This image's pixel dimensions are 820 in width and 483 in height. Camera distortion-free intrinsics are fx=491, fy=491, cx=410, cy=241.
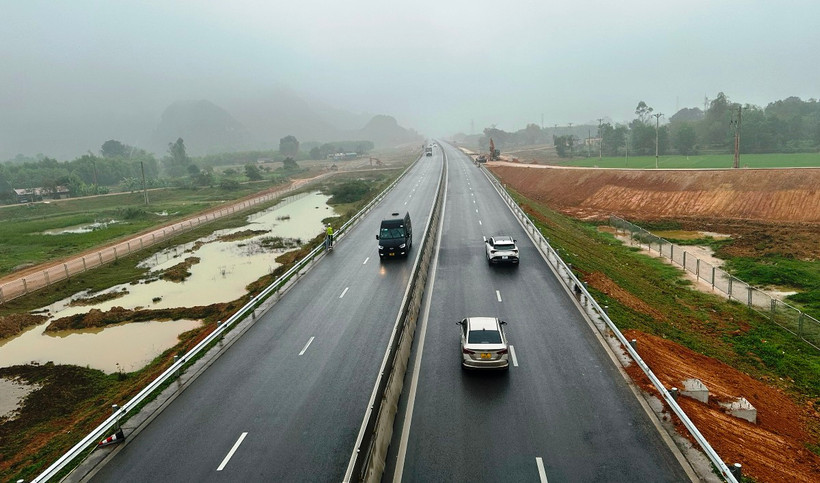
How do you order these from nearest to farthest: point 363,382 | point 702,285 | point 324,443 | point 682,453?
point 682,453 → point 324,443 → point 363,382 → point 702,285

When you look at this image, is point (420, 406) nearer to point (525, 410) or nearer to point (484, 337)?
point (525, 410)

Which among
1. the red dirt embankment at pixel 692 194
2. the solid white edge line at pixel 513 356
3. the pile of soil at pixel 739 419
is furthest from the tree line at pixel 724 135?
the solid white edge line at pixel 513 356

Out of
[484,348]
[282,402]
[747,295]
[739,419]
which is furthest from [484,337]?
[747,295]

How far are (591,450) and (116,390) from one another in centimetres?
2043

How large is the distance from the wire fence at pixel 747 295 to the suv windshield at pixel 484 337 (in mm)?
17111

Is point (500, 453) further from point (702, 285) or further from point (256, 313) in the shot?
point (702, 285)

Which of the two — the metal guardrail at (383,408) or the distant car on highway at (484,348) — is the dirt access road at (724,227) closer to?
the distant car on highway at (484,348)

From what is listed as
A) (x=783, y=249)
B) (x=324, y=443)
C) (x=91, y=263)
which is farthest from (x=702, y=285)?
(x=91, y=263)

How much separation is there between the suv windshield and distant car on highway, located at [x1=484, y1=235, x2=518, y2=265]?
13808 millimetres

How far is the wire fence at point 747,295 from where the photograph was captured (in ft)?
85.7

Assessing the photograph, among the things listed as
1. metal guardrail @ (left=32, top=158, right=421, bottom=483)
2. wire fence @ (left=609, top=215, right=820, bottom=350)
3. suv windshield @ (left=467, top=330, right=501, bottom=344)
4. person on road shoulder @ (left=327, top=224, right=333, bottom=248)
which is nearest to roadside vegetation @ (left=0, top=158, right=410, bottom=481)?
metal guardrail @ (left=32, top=158, right=421, bottom=483)

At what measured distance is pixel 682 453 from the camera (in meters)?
13.3

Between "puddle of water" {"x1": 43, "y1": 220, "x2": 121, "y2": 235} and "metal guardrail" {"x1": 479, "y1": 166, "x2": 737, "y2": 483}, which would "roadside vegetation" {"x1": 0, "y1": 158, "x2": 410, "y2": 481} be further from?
"puddle of water" {"x1": 43, "y1": 220, "x2": 121, "y2": 235}

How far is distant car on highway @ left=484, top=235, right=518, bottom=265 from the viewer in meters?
31.8
